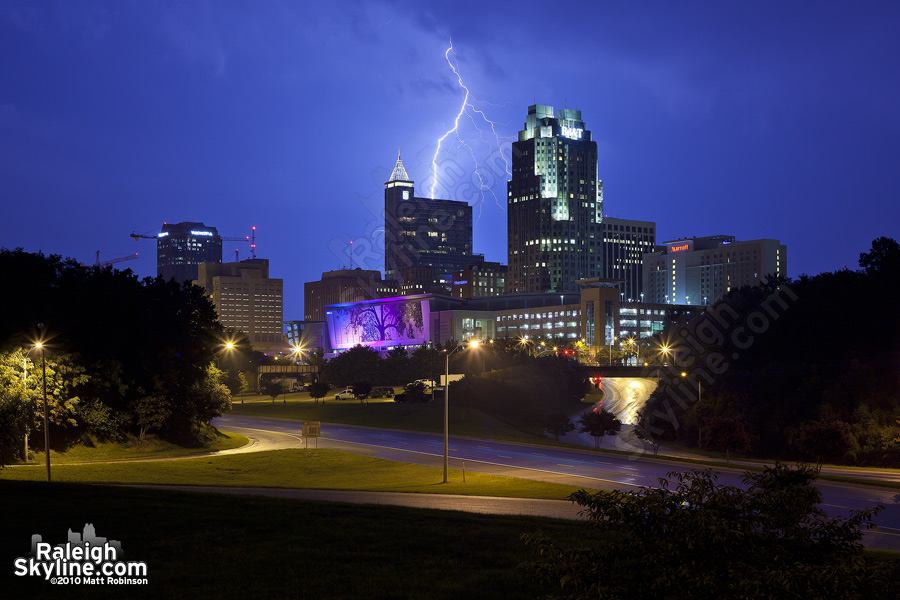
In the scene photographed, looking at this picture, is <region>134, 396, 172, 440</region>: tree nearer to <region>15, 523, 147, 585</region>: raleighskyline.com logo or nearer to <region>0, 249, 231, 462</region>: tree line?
<region>0, 249, 231, 462</region>: tree line

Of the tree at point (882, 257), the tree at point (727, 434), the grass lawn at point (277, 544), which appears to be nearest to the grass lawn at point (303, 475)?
the grass lawn at point (277, 544)

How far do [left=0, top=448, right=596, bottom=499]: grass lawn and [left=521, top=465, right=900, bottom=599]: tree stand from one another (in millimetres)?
25157

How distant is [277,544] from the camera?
19094 mm

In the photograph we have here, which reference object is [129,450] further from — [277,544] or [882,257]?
[882,257]

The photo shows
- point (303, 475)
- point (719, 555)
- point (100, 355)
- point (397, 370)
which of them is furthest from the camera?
point (397, 370)

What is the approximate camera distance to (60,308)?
5866 centimetres

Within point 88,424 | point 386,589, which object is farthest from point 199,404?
point 386,589

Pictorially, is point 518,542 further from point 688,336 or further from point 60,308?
point 688,336

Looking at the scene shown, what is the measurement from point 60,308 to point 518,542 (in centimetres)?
4997

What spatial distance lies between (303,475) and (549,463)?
16.8 m

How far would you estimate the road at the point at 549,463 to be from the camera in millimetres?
34594

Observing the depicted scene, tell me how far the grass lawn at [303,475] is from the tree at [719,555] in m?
25.2

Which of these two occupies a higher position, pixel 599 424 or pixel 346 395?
pixel 599 424

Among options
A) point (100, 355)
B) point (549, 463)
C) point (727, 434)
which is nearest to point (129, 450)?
point (100, 355)
